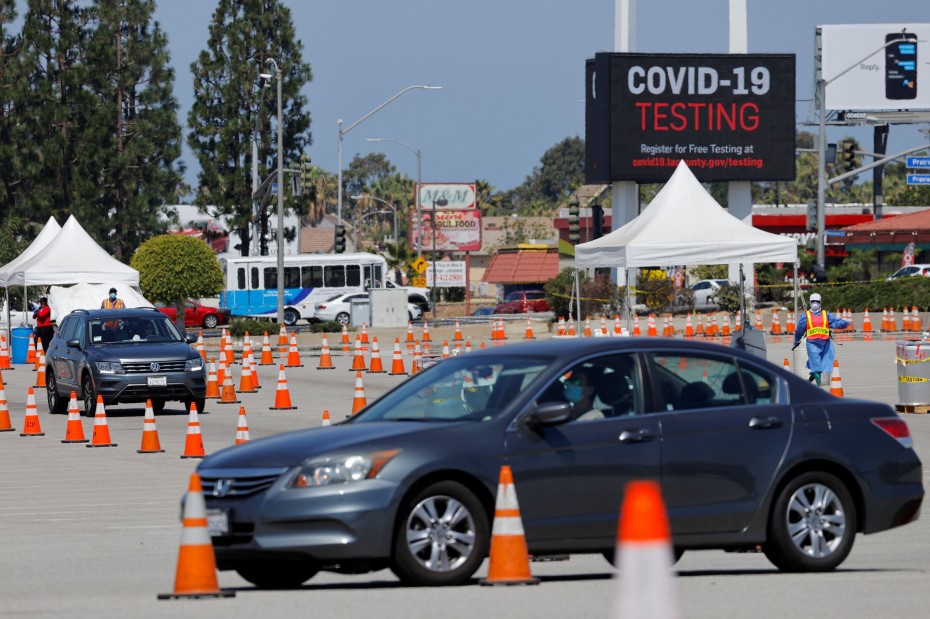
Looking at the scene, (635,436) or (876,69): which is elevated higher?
(876,69)

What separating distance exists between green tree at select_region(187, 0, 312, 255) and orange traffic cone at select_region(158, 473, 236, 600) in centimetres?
6603

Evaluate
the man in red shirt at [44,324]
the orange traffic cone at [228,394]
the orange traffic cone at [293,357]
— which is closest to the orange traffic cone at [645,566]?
the orange traffic cone at [228,394]

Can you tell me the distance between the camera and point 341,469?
365 inches

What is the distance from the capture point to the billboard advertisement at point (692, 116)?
204ft

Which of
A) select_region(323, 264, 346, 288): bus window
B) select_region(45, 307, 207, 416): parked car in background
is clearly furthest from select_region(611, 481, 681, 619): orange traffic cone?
select_region(323, 264, 346, 288): bus window

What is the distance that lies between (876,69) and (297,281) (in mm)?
37166

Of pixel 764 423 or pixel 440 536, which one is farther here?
pixel 764 423

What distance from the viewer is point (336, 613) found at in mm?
8531

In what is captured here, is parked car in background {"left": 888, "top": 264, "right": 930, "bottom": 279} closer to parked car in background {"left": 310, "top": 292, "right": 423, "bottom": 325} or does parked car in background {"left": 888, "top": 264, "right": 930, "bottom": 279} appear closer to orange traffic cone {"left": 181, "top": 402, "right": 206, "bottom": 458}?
parked car in background {"left": 310, "top": 292, "right": 423, "bottom": 325}

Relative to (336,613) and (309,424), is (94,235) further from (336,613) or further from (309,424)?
(336,613)

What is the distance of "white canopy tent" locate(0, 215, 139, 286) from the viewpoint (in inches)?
1706

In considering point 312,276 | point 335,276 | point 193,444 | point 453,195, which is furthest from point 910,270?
point 193,444

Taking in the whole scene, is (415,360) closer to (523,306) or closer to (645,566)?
(645,566)

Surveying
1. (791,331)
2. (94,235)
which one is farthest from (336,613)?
(94,235)
